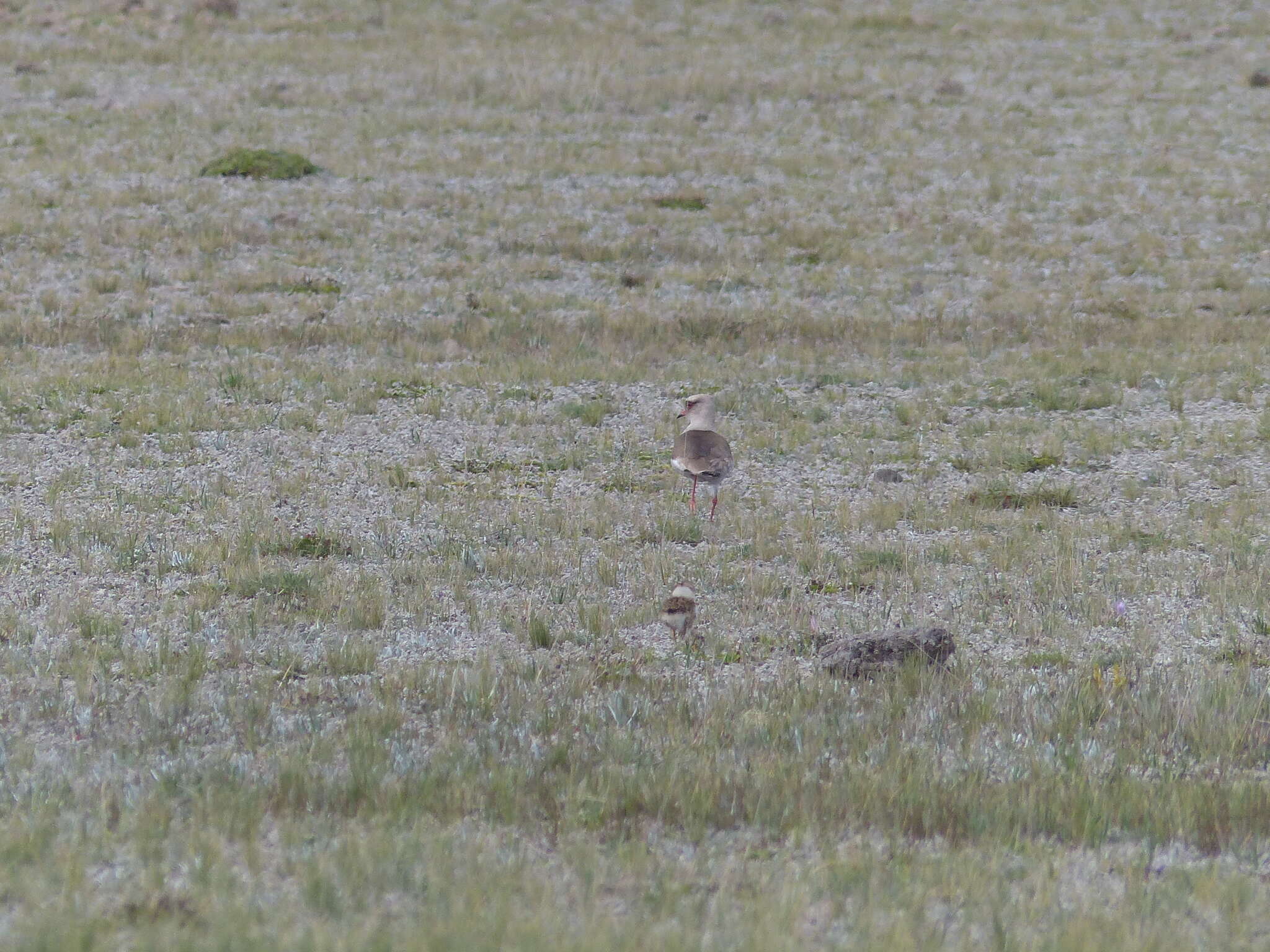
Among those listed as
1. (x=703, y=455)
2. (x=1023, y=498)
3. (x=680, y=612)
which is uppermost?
(x=703, y=455)

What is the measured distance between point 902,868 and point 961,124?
30.2 m

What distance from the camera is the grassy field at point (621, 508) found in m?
5.53

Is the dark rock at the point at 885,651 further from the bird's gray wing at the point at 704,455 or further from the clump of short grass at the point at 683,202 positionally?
the clump of short grass at the point at 683,202

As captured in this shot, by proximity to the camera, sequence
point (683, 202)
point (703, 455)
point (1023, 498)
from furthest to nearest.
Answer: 1. point (683, 202)
2. point (1023, 498)
3. point (703, 455)

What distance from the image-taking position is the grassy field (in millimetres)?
5527

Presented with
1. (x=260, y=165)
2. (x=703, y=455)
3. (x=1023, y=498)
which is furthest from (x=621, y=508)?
(x=260, y=165)

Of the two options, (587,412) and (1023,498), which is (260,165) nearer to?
(587,412)

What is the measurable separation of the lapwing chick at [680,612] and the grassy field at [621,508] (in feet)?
0.35

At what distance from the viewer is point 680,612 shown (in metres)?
9.41

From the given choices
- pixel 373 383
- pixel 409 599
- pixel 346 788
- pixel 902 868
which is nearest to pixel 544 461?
pixel 373 383

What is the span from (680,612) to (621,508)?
3.47 metres

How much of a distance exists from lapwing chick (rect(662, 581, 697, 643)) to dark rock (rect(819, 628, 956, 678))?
44.3 inches

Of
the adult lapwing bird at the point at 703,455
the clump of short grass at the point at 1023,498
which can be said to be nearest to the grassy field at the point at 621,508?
the clump of short grass at the point at 1023,498

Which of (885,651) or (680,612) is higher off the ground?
(885,651)
